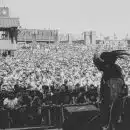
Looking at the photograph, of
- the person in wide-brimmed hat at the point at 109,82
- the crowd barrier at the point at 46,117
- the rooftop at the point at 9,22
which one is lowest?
the crowd barrier at the point at 46,117

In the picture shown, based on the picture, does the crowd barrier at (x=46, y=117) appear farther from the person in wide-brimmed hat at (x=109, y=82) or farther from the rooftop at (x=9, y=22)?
the rooftop at (x=9, y=22)

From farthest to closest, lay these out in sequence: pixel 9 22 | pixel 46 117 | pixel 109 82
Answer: pixel 9 22 → pixel 46 117 → pixel 109 82

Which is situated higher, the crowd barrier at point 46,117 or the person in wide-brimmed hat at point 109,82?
the person in wide-brimmed hat at point 109,82

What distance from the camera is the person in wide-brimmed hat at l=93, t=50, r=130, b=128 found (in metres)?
7.77

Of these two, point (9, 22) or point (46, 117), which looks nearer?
point (46, 117)

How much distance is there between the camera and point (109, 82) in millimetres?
7898

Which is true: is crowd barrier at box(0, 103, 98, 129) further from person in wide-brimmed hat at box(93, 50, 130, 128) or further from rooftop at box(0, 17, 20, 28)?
rooftop at box(0, 17, 20, 28)

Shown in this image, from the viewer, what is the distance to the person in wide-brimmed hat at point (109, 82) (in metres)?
7.77

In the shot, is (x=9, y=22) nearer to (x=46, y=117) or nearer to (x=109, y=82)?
(x=46, y=117)

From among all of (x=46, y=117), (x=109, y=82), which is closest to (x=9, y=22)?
(x=46, y=117)

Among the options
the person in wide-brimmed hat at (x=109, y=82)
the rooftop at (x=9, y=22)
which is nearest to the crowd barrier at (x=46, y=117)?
the person in wide-brimmed hat at (x=109, y=82)

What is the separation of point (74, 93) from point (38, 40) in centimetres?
10897

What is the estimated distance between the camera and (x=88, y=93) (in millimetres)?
14820

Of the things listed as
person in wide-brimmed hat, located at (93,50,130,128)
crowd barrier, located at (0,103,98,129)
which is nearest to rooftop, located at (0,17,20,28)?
crowd barrier, located at (0,103,98,129)
